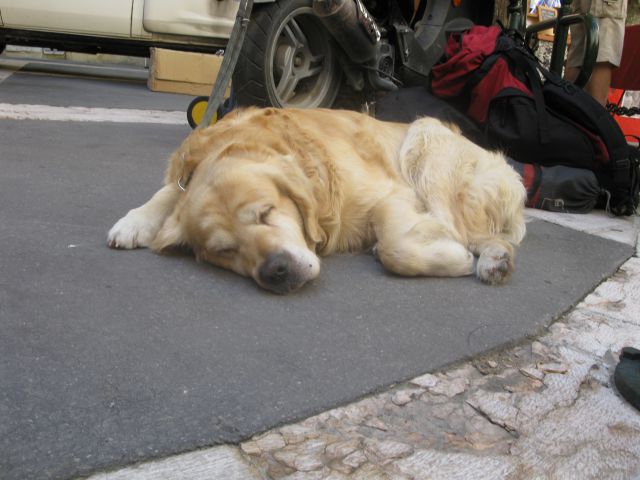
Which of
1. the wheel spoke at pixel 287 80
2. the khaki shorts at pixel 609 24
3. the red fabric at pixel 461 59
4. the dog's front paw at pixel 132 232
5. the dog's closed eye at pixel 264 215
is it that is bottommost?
the dog's front paw at pixel 132 232

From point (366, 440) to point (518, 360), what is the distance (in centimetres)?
65

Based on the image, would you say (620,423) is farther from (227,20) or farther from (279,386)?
(227,20)

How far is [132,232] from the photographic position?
250 cm

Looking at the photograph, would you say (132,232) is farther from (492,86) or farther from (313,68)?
(313,68)

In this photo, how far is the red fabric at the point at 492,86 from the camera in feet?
12.4

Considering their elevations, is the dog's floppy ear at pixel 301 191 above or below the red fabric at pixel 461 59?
below

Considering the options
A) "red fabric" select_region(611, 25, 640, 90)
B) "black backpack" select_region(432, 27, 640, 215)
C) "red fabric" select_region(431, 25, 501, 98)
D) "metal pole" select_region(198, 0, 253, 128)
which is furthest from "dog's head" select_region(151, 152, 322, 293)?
"red fabric" select_region(611, 25, 640, 90)

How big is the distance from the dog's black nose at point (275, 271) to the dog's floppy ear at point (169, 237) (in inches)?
18.4

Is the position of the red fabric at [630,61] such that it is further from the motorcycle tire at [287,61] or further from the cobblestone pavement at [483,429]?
the cobblestone pavement at [483,429]

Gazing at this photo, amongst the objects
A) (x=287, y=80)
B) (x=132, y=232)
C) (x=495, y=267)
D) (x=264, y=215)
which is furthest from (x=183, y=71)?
(x=495, y=267)

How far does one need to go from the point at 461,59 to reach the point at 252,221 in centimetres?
234

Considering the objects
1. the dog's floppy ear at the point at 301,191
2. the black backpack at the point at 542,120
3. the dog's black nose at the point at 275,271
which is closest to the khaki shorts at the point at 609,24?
the black backpack at the point at 542,120

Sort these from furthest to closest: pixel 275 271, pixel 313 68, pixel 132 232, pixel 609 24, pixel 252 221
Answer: pixel 313 68, pixel 609 24, pixel 132 232, pixel 252 221, pixel 275 271

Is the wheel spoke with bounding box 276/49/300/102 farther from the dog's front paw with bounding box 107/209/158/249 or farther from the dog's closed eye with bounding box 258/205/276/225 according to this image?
the dog's closed eye with bounding box 258/205/276/225
